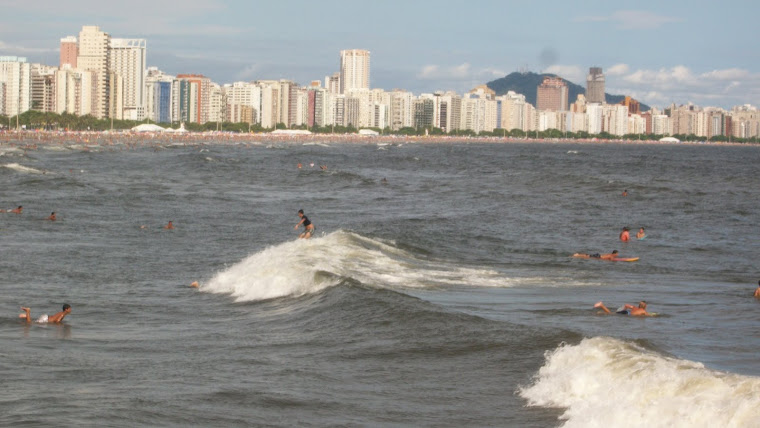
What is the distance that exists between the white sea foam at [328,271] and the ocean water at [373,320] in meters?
0.09

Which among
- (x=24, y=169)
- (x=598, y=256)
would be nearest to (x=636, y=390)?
(x=598, y=256)

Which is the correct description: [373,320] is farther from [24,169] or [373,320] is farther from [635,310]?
[24,169]

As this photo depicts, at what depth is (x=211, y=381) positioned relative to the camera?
40.0 feet

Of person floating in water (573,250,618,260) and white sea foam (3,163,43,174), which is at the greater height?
white sea foam (3,163,43,174)

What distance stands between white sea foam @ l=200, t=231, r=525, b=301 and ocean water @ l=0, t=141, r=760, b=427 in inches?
3.6

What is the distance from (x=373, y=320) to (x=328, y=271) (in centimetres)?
523

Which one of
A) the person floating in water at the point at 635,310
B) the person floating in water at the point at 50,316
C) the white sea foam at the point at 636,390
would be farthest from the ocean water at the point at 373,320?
the person floating in water at the point at 635,310

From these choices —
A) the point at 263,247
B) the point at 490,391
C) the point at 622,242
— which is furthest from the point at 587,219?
the point at 490,391

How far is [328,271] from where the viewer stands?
843 inches

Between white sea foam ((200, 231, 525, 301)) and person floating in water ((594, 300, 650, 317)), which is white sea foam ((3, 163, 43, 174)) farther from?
person floating in water ((594, 300, 650, 317))

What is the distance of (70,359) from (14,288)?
7.03 m

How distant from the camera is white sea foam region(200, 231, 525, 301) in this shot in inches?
808

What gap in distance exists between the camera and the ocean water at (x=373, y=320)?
35.8 feet

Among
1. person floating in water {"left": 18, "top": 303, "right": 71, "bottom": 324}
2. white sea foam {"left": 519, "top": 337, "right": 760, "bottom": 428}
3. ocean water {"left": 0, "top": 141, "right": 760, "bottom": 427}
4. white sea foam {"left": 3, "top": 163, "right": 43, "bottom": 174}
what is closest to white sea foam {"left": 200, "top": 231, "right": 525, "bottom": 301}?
ocean water {"left": 0, "top": 141, "right": 760, "bottom": 427}
